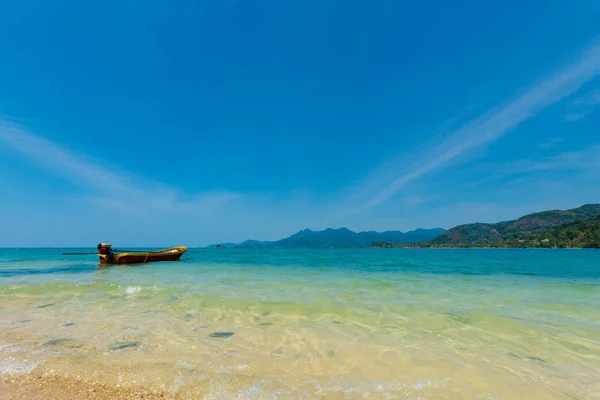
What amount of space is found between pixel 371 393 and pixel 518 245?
180443mm

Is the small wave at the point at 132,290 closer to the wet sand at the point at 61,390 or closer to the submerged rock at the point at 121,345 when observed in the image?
the submerged rock at the point at 121,345

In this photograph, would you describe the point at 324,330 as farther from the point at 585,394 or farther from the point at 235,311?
the point at 585,394

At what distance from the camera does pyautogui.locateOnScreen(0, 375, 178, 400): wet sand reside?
376cm

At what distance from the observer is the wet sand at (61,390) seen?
376 cm

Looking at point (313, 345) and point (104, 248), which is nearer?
point (313, 345)

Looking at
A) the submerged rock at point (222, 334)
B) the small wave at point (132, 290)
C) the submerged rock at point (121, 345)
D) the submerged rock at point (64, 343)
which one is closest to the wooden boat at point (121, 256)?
the small wave at point (132, 290)

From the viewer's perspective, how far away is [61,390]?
3928 millimetres

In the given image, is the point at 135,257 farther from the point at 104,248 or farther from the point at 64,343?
the point at 64,343

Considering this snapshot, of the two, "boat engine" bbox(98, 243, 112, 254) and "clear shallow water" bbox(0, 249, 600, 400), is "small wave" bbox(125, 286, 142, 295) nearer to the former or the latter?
"clear shallow water" bbox(0, 249, 600, 400)

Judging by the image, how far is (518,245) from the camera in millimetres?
145125

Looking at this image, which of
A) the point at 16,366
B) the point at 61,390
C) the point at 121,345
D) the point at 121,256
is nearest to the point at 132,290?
the point at 121,345

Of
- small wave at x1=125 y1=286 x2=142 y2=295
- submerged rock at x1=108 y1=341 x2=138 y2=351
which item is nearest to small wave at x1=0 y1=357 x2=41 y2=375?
submerged rock at x1=108 y1=341 x2=138 y2=351

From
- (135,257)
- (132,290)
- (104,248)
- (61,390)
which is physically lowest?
(61,390)

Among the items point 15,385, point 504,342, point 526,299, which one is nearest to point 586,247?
point 526,299
